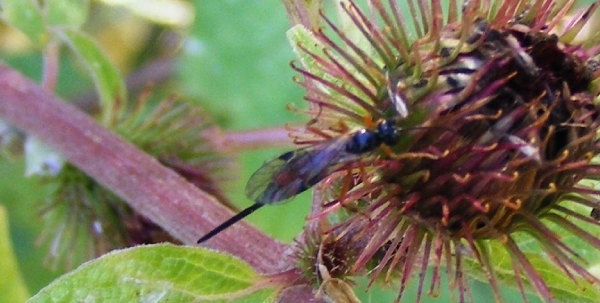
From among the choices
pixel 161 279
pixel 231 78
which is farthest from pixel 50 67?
pixel 161 279

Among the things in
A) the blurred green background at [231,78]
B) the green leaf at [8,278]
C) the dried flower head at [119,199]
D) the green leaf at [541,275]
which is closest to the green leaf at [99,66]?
the dried flower head at [119,199]

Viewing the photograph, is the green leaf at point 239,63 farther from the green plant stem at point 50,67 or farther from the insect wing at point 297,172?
the insect wing at point 297,172

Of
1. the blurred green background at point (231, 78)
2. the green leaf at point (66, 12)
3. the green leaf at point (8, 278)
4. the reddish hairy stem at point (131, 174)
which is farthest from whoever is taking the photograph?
the blurred green background at point (231, 78)

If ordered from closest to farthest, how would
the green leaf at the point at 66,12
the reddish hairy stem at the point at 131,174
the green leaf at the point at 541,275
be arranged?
the green leaf at the point at 541,275
the reddish hairy stem at the point at 131,174
the green leaf at the point at 66,12

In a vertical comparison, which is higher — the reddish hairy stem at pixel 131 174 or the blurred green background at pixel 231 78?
the blurred green background at pixel 231 78

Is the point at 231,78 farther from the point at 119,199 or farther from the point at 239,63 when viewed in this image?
the point at 119,199

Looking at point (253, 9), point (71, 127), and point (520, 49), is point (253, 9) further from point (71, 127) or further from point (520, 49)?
point (520, 49)

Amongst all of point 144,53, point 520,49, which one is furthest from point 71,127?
point 144,53
